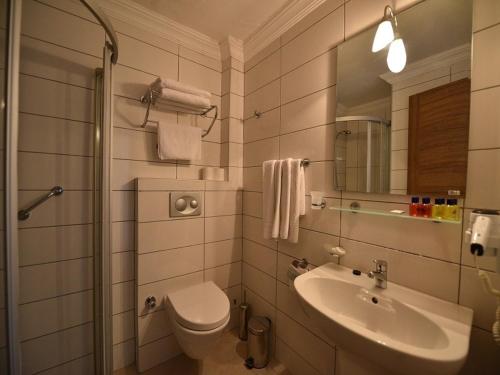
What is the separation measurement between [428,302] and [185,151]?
5.10ft

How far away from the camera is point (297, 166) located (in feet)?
4.28

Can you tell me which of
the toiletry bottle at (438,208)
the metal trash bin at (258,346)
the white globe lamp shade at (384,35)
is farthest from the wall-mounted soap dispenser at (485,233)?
the metal trash bin at (258,346)

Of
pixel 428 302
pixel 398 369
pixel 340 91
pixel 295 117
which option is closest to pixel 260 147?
pixel 295 117

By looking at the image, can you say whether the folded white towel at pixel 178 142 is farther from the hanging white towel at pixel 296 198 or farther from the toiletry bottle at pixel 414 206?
the toiletry bottle at pixel 414 206

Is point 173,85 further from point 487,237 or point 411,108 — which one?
point 487,237

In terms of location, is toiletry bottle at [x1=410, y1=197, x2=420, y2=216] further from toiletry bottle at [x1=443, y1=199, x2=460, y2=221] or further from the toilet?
the toilet

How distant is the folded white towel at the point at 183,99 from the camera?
1.40 metres

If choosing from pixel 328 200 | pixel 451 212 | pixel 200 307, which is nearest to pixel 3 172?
pixel 200 307

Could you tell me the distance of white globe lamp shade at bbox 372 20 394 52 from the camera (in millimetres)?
948

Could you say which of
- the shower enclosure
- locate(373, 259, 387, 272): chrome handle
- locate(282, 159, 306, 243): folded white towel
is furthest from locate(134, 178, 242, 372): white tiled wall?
locate(373, 259, 387, 272): chrome handle

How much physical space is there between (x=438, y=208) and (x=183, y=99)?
148cm

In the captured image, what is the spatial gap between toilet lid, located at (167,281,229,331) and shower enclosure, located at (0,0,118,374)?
14.6 inches

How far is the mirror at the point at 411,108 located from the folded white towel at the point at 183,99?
0.90 metres

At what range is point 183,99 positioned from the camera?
146cm
